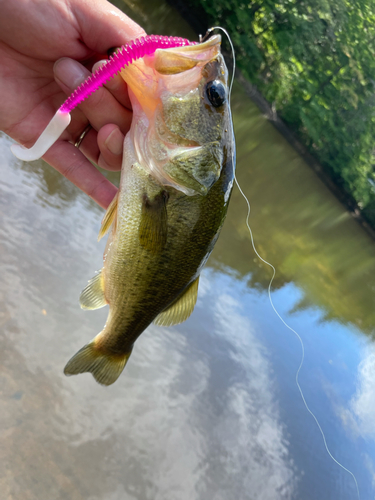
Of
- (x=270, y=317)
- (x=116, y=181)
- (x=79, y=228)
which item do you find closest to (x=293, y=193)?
(x=270, y=317)

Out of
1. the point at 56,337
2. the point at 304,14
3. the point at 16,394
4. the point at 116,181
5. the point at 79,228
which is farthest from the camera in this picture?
the point at 304,14

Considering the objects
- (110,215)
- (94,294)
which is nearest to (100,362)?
(94,294)

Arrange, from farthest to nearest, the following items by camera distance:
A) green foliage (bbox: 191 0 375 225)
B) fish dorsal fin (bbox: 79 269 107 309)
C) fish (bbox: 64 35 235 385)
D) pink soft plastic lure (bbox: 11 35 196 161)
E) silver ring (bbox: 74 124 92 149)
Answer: green foliage (bbox: 191 0 375 225) → silver ring (bbox: 74 124 92 149) → fish dorsal fin (bbox: 79 269 107 309) → fish (bbox: 64 35 235 385) → pink soft plastic lure (bbox: 11 35 196 161)

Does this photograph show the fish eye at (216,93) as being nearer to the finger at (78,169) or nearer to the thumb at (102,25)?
the thumb at (102,25)

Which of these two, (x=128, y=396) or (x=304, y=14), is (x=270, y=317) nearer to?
(x=128, y=396)

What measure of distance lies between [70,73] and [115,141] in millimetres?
260

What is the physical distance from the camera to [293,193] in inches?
322

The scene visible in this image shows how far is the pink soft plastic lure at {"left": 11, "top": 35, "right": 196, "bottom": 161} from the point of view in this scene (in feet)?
3.25

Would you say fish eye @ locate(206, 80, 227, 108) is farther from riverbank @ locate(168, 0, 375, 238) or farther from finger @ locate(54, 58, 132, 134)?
riverbank @ locate(168, 0, 375, 238)

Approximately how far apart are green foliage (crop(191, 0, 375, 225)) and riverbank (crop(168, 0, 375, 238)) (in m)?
0.03

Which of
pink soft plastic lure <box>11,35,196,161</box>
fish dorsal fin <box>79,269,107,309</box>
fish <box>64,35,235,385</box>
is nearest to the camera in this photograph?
pink soft plastic lure <box>11,35,196,161</box>

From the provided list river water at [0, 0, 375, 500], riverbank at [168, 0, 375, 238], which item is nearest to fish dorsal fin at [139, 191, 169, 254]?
Answer: river water at [0, 0, 375, 500]

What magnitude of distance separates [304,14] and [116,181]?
36.7ft

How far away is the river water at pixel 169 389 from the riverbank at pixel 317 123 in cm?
664
